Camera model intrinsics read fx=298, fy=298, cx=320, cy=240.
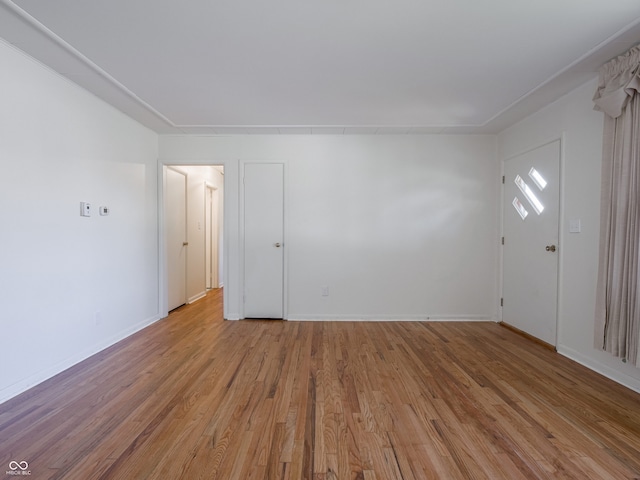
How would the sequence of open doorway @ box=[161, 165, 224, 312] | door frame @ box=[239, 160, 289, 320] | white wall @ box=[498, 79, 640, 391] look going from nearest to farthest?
white wall @ box=[498, 79, 640, 391] → door frame @ box=[239, 160, 289, 320] → open doorway @ box=[161, 165, 224, 312]

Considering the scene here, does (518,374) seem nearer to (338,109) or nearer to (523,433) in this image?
(523,433)

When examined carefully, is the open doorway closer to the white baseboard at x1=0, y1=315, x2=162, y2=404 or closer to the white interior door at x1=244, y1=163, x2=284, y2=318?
the white baseboard at x1=0, y1=315, x2=162, y2=404

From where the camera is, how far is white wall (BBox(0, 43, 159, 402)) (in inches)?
80.9

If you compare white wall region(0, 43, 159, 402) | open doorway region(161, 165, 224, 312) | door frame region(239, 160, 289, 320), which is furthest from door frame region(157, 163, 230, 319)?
white wall region(0, 43, 159, 402)

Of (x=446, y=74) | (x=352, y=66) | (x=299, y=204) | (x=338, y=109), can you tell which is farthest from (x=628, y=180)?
(x=299, y=204)

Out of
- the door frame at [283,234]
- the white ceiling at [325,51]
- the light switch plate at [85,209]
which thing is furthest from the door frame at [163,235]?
the light switch plate at [85,209]

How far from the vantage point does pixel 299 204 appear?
3881mm

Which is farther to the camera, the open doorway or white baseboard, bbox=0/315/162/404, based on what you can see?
the open doorway

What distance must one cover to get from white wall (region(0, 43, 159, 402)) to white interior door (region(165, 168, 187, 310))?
1.80 ft

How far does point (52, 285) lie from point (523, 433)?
3.40 meters

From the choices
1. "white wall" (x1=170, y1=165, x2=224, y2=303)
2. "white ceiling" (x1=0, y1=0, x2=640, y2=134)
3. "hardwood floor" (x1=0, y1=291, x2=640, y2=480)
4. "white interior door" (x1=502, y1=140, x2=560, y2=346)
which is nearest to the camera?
"hardwood floor" (x1=0, y1=291, x2=640, y2=480)

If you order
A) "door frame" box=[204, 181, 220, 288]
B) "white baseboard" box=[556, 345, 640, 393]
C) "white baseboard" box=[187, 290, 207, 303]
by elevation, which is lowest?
"white baseboard" box=[187, 290, 207, 303]

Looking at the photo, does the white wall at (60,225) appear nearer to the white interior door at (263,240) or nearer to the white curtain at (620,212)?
the white interior door at (263,240)

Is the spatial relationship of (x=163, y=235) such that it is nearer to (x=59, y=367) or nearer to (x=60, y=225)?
(x=60, y=225)
